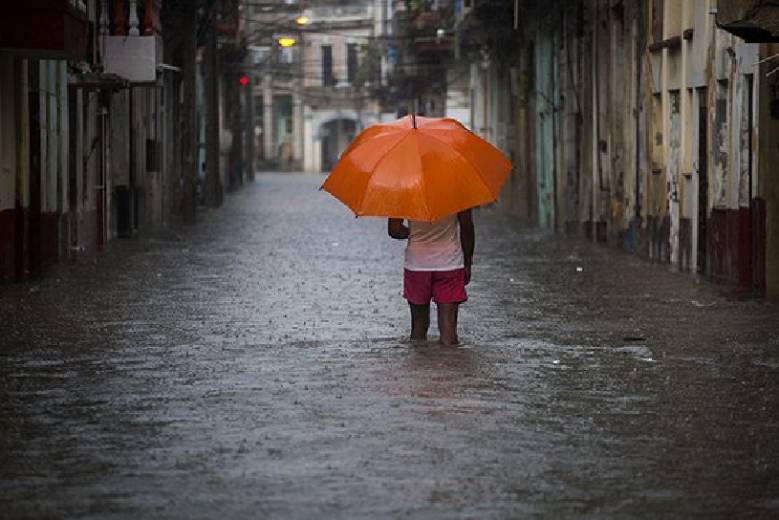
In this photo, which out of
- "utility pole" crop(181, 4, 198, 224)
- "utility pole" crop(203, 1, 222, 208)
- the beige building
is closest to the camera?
"utility pole" crop(181, 4, 198, 224)

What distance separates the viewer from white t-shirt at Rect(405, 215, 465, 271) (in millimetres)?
14766

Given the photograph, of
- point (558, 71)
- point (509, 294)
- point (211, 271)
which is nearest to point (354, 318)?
point (509, 294)

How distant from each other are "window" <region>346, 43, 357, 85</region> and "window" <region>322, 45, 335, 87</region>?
2.92 ft

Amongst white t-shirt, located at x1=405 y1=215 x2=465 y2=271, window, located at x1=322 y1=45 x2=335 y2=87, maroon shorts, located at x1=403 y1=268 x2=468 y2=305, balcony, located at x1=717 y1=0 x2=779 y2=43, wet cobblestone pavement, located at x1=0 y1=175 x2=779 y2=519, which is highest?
window, located at x1=322 y1=45 x2=335 y2=87

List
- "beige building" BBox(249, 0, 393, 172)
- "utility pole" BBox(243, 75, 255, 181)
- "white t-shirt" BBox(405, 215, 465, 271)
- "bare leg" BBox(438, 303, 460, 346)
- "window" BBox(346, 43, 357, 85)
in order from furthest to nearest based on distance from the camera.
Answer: "window" BBox(346, 43, 357, 85) → "beige building" BBox(249, 0, 393, 172) → "utility pole" BBox(243, 75, 255, 181) → "white t-shirt" BBox(405, 215, 465, 271) → "bare leg" BBox(438, 303, 460, 346)

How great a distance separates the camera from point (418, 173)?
47.9 feet

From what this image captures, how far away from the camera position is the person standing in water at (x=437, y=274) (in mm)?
14672

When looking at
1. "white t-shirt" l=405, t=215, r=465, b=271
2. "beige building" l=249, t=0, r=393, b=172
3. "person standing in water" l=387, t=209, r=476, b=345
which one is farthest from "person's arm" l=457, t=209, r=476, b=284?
"beige building" l=249, t=0, r=393, b=172

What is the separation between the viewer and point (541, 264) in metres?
25.8

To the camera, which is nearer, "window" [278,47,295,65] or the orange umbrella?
the orange umbrella

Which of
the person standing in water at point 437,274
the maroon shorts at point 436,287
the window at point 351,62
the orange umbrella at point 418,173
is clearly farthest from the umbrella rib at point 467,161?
the window at point 351,62

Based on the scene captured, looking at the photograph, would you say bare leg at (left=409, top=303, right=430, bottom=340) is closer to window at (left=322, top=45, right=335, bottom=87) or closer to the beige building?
the beige building

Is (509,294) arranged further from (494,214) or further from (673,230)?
(494,214)

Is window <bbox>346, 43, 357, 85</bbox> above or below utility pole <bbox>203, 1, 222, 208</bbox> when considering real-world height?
above
